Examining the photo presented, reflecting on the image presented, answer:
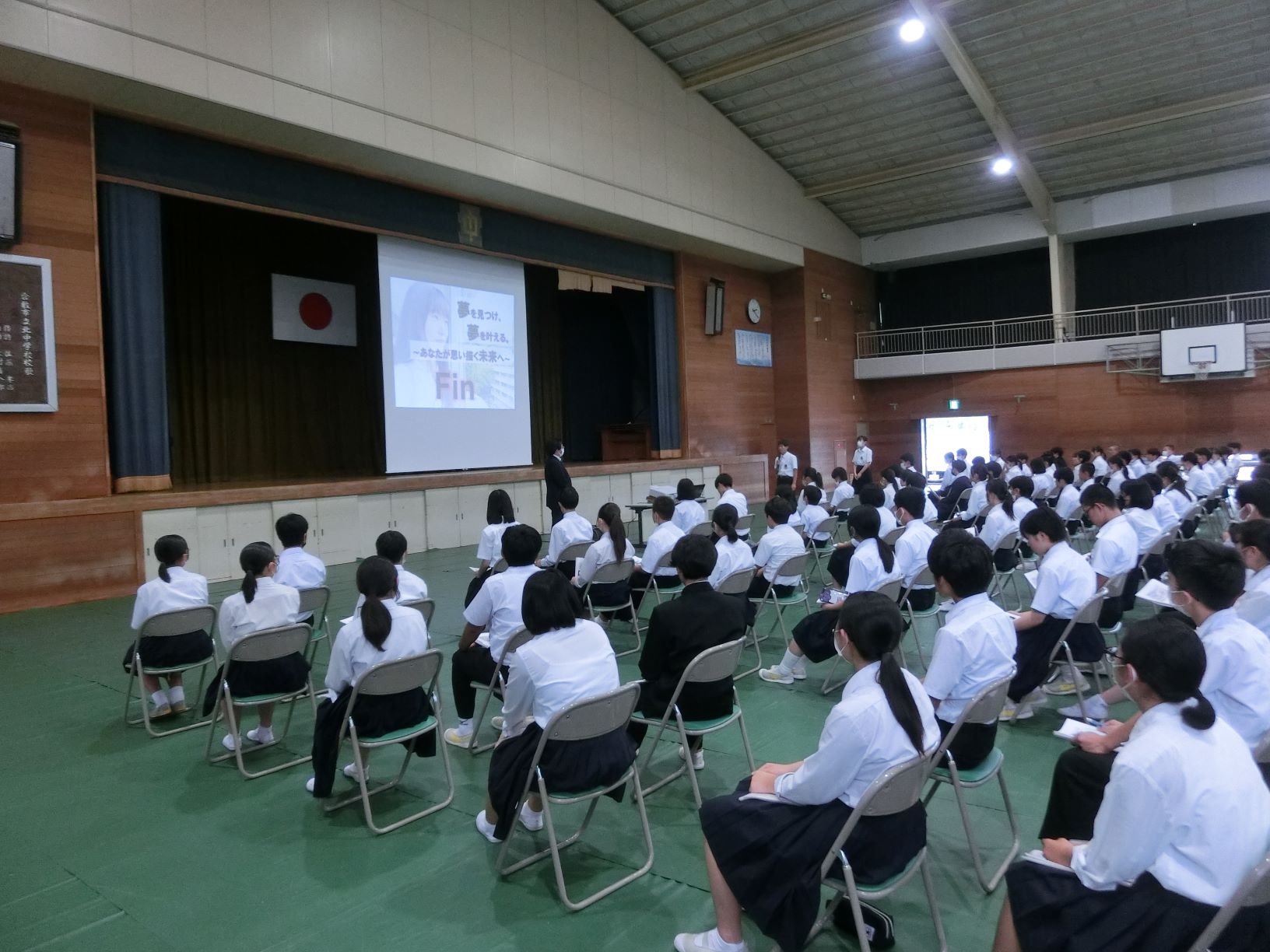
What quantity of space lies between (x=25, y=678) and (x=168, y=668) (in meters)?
1.99

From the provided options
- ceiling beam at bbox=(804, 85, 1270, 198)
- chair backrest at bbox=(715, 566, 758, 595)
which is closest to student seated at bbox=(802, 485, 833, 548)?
chair backrest at bbox=(715, 566, 758, 595)

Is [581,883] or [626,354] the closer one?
[581,883]

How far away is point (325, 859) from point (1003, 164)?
645 inches

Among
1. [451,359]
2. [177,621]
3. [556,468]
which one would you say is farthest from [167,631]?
[451,359]

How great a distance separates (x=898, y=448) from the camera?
65.6ft

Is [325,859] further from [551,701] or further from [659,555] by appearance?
[659,555]

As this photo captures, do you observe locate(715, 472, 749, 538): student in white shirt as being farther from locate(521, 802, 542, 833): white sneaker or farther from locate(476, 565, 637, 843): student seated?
locate(476, 565, 637, 843): student seated

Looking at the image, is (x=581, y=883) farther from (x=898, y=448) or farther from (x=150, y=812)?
(x=898, y=448)

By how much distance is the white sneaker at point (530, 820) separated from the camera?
3.09 m

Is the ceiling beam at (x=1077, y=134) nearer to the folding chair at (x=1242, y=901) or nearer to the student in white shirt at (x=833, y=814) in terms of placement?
the student in white shirt at (x=833, y=814)

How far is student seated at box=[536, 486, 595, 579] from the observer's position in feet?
20.2

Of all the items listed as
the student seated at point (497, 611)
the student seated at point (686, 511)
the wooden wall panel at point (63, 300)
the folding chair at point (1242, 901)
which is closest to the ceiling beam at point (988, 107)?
the student seated at point (686, 511)

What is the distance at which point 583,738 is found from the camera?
2621mm

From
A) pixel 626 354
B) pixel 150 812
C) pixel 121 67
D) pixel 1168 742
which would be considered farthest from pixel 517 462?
pixel 1168 742
